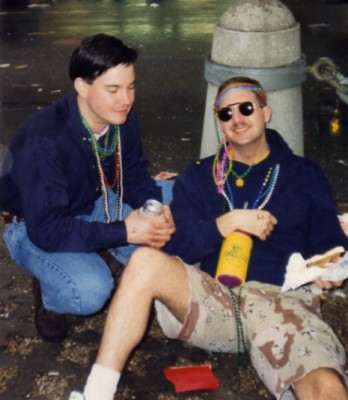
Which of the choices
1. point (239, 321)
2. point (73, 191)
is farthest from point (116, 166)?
point (239, 321)

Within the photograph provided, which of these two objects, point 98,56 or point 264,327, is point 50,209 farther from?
point 264,327

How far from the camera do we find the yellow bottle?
12.5 feet

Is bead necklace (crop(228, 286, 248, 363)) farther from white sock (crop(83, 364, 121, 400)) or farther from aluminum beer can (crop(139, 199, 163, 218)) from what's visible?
white sock (crop(83, 364, 121, 400))

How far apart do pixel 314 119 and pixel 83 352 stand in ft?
15.1

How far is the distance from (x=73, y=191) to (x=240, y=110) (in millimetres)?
1038

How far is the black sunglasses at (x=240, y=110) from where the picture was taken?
13.3 feet

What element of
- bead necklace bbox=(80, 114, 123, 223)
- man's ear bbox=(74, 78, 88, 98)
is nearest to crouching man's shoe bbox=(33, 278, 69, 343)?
bead necklace bbox=(80, 114, 123, 223)

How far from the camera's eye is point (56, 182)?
159 inches

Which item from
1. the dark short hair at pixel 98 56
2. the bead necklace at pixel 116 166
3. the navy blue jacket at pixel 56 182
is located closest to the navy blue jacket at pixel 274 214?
the navy blue jacket at pixel 56 182

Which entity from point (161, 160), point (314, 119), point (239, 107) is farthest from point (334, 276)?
point (314, 119)

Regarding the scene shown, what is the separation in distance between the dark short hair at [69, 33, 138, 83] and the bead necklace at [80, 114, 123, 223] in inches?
11.0

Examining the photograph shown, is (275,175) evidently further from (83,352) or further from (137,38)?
(137,38)

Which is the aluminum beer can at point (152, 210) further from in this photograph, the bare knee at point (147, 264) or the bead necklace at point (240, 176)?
the bead necklace at point (240, 176)

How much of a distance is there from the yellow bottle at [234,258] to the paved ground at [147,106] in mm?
635
